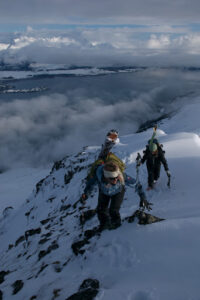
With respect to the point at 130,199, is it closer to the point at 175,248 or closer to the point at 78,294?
the point at 175,248

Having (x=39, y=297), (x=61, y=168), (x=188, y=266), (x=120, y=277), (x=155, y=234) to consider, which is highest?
(x=61, y=168)

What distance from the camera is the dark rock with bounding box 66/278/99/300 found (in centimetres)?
A: 460

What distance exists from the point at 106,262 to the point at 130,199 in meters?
5.99

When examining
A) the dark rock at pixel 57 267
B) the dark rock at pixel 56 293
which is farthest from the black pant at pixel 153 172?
the dark rock at pixel 56 293

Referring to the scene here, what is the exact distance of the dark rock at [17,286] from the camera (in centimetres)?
629

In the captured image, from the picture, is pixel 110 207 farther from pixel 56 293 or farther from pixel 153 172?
pixel 153 172

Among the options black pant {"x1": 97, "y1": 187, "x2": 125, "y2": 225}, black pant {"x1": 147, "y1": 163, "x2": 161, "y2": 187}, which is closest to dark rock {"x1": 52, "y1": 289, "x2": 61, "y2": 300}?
black pant {"x1": 97, "y1": 187, "x2": 125, "y2": 225}

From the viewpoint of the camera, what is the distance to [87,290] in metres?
4.75

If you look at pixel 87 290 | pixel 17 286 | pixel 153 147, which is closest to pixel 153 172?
pixel 153 147

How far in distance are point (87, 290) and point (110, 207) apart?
90.5 inches

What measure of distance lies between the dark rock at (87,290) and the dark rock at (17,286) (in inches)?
92.2

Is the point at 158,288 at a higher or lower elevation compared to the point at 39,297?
higher

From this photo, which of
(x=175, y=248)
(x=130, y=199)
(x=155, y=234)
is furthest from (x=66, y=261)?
(x=130, y=199)

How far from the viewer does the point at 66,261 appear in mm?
6797
